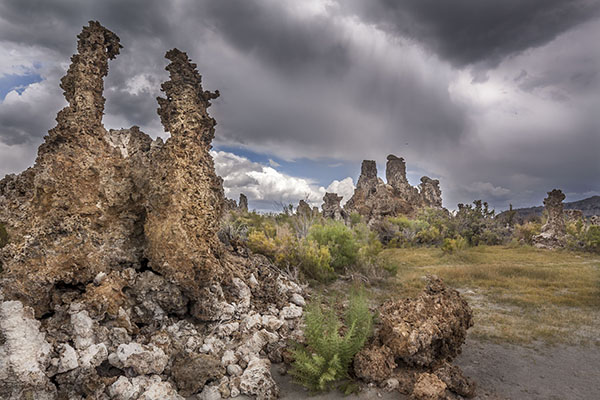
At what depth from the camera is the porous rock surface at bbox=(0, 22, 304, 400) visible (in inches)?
154

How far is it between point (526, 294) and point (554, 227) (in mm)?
13645

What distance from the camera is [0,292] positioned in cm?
408

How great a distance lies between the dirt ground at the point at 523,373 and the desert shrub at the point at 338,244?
5.00 meters

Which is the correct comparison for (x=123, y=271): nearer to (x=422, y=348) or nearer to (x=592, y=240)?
(x=422, y=348)

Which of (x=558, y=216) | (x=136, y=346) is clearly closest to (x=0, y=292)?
(x=136, y=346)

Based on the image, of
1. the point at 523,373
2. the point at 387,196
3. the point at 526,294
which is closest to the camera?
the point at 523,373

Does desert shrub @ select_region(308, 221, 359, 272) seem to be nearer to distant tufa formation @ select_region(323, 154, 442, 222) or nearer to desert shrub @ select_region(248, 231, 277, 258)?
desert shrub @ select_region(248, 231, 277, 258)

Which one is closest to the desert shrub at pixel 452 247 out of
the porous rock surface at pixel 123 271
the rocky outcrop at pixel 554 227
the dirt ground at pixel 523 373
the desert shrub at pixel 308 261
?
the rocky outcrop at pixel 554 227

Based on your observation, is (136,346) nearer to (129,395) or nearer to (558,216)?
(129,395)

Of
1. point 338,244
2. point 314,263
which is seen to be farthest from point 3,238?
point 338,244

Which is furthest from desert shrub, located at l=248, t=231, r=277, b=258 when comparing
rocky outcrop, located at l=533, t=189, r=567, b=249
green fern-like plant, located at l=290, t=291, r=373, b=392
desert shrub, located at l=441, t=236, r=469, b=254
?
rocky outcrop, located at l=533, t=189, r=567, b=249

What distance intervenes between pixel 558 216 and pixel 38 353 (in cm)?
2449

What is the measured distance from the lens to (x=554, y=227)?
19406 mm

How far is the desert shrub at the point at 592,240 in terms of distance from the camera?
1688 centimetres
